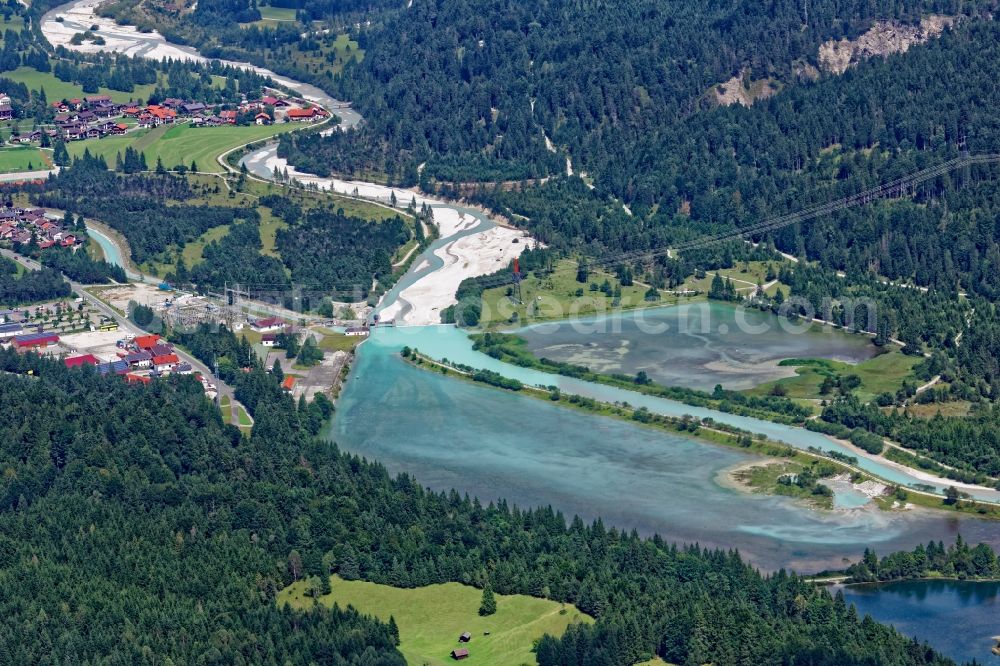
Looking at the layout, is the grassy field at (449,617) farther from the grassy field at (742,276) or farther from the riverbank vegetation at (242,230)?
the grassy field at (742,276)

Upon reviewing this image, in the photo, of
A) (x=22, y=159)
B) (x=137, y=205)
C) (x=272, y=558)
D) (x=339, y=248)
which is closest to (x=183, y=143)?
(x=22, y=159)

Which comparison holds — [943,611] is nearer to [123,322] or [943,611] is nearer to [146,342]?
[146,342]

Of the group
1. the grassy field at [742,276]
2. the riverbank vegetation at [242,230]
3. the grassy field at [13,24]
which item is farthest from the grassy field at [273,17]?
the grassy field at [742,276]

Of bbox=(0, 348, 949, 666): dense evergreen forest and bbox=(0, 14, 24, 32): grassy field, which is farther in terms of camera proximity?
bbox=(0, 14, 24, 32): grassy field

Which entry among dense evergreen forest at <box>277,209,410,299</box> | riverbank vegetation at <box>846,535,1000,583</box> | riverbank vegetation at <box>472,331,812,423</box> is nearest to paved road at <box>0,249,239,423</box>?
dense evergreen forest at <box>277,209,410,299</box>

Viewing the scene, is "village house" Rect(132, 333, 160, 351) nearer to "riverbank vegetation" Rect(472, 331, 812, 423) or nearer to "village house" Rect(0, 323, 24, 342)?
"village house" Rect(0, 323, 24, 342)

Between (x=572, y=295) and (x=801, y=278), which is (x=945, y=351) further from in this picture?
(x=572, y=295)

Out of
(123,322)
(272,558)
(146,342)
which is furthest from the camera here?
(123,322)
